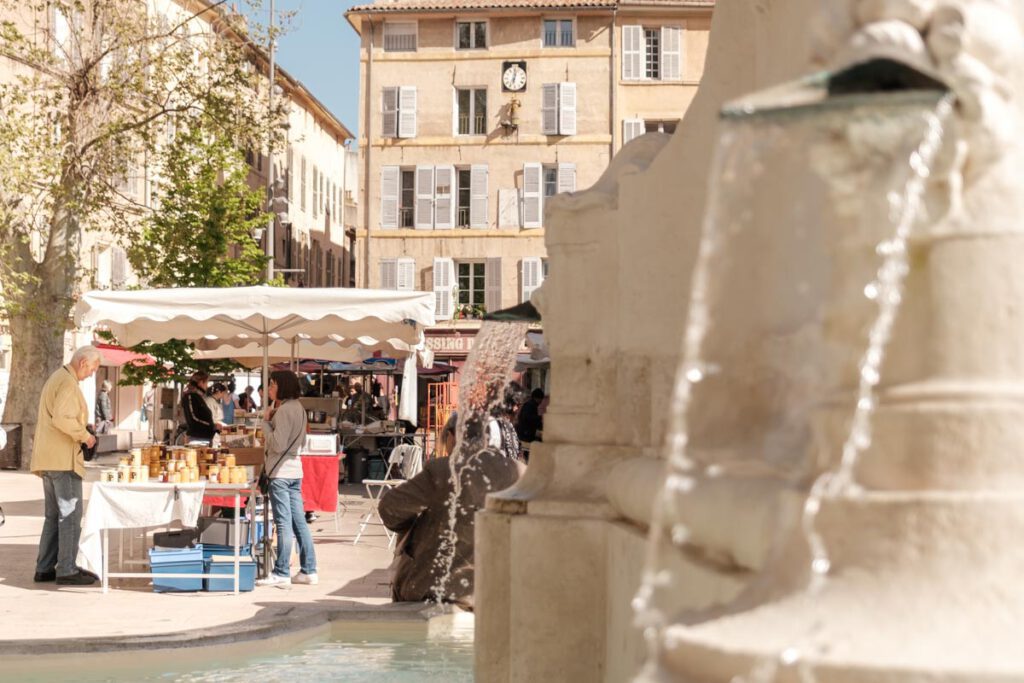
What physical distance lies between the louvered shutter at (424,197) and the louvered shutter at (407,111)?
3.63 feet

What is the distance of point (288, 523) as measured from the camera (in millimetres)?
10992

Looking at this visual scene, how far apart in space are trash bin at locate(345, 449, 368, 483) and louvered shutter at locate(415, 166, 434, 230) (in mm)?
23946

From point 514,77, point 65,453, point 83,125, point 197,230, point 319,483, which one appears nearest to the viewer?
point 65,453

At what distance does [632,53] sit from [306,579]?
120 feet

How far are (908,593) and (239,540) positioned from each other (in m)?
8.46

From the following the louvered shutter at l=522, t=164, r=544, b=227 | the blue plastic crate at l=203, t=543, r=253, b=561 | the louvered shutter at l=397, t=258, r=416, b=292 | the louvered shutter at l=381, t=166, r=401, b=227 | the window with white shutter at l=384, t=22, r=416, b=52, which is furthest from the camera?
the window with white shutter at l=384, t=22, r=416, b=52

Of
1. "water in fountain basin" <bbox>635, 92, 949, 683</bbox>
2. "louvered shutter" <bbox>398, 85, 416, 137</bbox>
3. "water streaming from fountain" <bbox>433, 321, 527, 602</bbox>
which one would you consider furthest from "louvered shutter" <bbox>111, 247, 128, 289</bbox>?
"water in fountain basin" <bbox>635, 92, 949, 683</bbox>

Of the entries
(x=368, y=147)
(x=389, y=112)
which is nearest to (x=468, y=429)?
(x=368, y=147)

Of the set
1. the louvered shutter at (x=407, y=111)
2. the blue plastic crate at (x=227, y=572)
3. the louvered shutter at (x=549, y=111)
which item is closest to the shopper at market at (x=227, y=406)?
the louvered shutter at (x=407, y=111)

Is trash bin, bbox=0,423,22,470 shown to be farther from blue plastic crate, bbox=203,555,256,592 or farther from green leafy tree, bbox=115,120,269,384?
blue plastic crate, bbox=203,555,256,592

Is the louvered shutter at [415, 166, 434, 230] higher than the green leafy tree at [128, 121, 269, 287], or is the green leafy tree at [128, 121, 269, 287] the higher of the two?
the louvered shutter at [415, 166, 434, 230]

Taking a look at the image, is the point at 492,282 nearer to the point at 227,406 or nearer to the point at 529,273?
the point at 529,273

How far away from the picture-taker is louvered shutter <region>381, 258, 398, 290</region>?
46.5m

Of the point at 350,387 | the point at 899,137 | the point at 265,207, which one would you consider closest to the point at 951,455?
the point at 899,137
